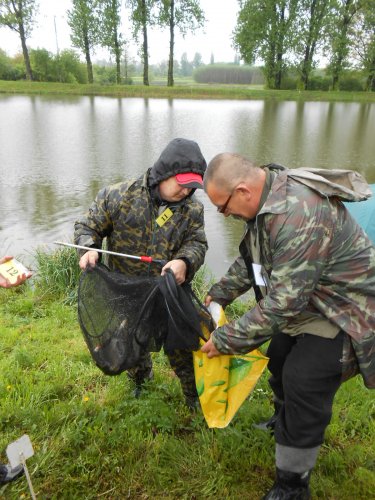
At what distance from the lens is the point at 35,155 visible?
11148 mm

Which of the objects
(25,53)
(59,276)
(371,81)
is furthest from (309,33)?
(59,276)

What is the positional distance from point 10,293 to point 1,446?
264cm

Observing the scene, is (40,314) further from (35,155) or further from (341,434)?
(35,155)

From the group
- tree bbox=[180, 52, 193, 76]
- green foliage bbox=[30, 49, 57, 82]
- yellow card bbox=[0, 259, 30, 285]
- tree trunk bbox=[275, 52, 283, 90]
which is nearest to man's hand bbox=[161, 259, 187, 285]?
yellow card bbox=[0, 259, 30, 285]

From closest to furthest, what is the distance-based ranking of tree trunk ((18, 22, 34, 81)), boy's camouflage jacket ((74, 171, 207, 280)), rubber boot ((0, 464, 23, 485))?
rubber boot ((0, 464, 23, 485))
boy's camouflage jacket ((74, 171, 207, 280))
tree trunk ((18, 22, 34, 81))

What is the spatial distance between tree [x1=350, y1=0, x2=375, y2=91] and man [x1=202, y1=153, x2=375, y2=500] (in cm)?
4016

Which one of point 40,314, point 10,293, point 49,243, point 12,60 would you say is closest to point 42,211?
point 49,243

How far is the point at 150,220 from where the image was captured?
8.36ft

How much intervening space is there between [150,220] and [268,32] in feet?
134

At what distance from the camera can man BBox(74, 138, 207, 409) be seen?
8.06 feet

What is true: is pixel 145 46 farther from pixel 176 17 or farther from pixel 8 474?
pixel 8 474

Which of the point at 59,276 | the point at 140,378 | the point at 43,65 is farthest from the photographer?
the point at 43,65

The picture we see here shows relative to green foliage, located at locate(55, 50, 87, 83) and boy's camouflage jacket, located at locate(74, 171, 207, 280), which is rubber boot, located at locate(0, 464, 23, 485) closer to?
boy's camouflage jacket, located at locate(74, 171, 207, 280)

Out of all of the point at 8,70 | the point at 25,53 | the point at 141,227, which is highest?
the point at 25,53
